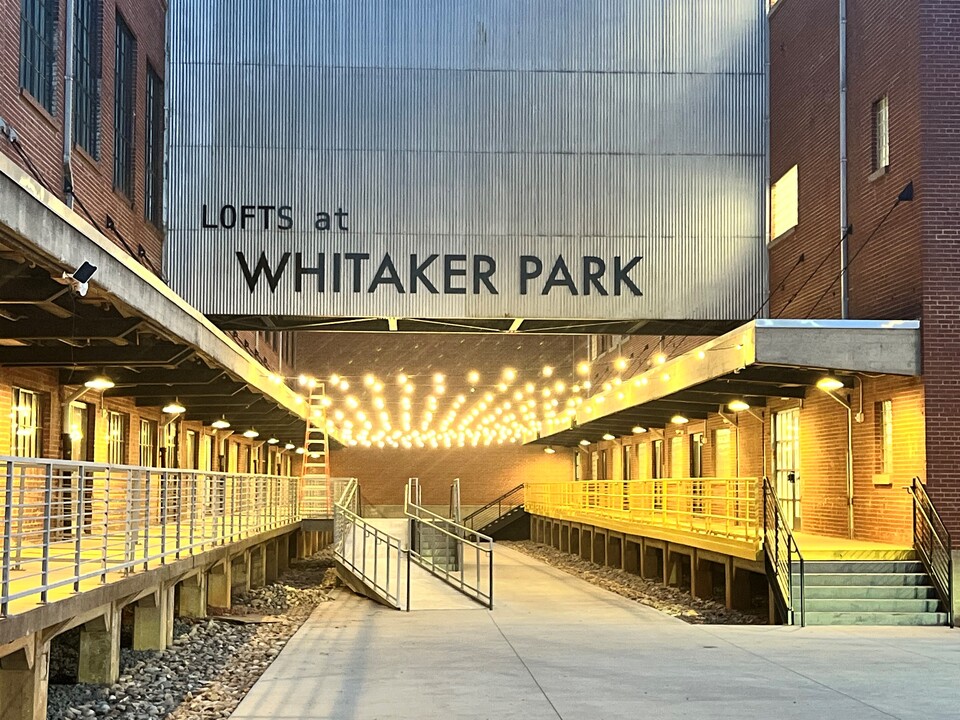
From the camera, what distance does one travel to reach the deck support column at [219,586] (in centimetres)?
2030

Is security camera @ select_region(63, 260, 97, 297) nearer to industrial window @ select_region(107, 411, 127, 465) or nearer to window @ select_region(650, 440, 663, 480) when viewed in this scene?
industrial window @ select_region(107, 411, 127, 465)

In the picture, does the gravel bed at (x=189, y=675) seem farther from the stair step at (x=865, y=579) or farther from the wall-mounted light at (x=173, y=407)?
the stair step at (x=865, y=579)

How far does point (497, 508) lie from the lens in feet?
182

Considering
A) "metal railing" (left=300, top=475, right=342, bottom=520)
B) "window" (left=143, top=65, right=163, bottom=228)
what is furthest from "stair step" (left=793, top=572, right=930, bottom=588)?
"metal railing" (left=300, top=475, right=342, bottom=520)

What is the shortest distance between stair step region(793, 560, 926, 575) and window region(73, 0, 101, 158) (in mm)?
11956

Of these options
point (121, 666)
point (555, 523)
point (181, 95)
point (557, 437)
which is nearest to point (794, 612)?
point (121, 666)

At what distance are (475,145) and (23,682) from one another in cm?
1734

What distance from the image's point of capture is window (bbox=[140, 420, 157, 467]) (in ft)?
81.8

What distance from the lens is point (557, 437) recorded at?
4734 centimetres

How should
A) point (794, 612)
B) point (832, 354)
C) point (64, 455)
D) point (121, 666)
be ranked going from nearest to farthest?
point (121, 666)
point (794, 612)
point (832, 354)
point (64, 455)

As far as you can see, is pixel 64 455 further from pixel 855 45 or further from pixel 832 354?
pixel 855 45

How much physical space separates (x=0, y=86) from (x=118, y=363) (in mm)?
3846

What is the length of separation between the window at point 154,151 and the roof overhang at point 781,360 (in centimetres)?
997

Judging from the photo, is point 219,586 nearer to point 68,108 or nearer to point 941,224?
point 68,108
